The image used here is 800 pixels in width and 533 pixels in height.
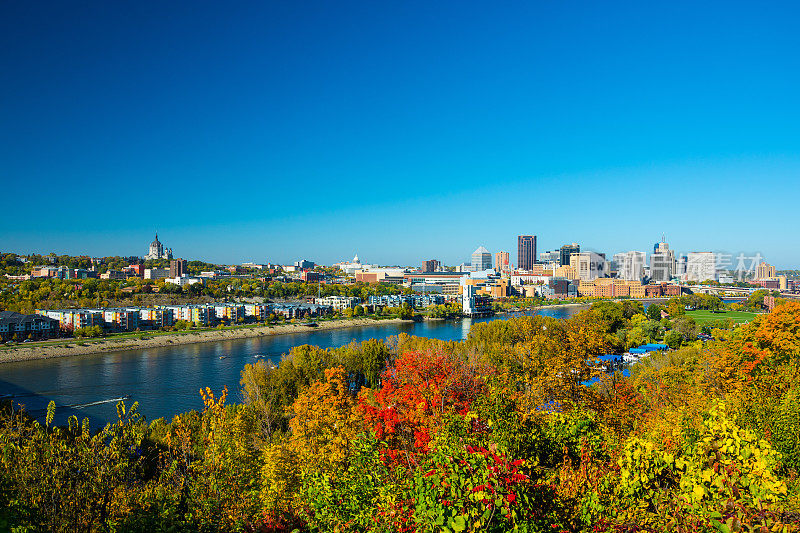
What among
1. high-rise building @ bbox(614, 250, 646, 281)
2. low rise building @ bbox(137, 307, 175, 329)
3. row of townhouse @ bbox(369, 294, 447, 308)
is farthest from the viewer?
high-rise building @ bbox(614, 250, 646, 281)

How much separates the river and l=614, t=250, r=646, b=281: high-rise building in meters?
44.8

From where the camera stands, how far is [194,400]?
838cm

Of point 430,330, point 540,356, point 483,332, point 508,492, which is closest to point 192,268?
point 430,330

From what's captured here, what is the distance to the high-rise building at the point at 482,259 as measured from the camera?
64.8 meters

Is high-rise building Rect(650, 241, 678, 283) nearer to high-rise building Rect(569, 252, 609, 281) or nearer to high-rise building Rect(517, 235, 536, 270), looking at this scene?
high-rise building Rect(569, 252, 609, 281)

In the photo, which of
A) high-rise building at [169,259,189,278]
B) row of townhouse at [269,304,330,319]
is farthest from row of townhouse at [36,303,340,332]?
high-rise building at [169,259,189,278]

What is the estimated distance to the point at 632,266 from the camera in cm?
5384

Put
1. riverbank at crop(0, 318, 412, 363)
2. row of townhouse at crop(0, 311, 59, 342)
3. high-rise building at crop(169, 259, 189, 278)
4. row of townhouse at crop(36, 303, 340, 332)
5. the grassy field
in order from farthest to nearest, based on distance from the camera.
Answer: high-rise building at crop(169, 259, 189, 278)
the grassy field
row of townhouse at crop(36, 303, 340, 332)
row of townhouse at crop(0, 311, 59, 342)
riverbank at crop(0, 318, 412, 363)

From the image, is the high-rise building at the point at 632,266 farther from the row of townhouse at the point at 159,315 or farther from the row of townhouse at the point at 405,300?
the row of townhouse at the point at 159,315

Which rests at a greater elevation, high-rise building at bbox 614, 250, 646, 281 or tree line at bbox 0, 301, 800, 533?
high-rise building at bbox 614, 250, 646, 281

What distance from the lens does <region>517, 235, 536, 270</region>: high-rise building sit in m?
68.0

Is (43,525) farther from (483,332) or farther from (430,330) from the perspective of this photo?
(430,330)

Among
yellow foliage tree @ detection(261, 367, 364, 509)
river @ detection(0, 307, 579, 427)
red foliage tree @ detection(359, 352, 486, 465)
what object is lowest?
river @ detection(0, 307, 579, 427)

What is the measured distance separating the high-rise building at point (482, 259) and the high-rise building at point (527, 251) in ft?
18.3
